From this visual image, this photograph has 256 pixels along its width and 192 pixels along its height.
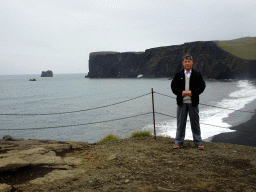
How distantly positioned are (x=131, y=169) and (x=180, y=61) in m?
89.4

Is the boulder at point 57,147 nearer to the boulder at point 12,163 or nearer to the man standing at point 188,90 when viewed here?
the boulder at point 12,163

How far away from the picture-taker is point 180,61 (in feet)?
293

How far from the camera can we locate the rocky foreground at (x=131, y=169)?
3.32 meters

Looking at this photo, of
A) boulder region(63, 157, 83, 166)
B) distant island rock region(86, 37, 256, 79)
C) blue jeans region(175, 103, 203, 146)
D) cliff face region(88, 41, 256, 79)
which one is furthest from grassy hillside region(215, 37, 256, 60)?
boulder region(63, 157, 83, 166)

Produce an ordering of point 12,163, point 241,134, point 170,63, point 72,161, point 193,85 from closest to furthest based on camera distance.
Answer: point 12,163
point 72,161
point 193,85
point 241,134
point 170,63

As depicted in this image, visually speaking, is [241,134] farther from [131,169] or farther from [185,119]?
[131,169]

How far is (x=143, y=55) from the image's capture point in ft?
349

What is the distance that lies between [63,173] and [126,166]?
1161mm

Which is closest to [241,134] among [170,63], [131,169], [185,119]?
[185,119]

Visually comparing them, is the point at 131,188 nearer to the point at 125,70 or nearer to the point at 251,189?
the point at 251,189

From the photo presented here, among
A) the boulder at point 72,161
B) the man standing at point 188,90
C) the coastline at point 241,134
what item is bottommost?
the coastline at point 241,134

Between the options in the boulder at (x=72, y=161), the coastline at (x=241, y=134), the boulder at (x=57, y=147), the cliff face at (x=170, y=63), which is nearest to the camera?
the boulder at (x=72, y=161)

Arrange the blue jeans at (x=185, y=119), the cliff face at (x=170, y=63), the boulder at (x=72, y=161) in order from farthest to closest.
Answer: the cliff face at (x=170, y=63) < the blue jeans at (x=185, y=119) < the boulder at (x=72, y=161)

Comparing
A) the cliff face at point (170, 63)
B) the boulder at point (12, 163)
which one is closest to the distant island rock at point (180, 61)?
the cliff face at point (170, 63)
